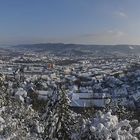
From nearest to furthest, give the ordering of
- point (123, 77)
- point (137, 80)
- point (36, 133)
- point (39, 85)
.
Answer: point (36, 133)
point (39, 85)
point (137, 80)
point (123, 77)

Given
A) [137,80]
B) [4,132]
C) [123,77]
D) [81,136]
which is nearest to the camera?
[81,136]

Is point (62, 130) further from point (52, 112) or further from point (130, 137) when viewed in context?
point (130, 137)

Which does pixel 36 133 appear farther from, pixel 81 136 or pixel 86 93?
pixel 86 93

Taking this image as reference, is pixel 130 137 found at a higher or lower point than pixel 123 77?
higher

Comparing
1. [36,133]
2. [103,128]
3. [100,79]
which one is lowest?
[100,79]

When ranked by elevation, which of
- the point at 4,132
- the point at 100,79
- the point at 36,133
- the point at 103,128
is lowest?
the point at 100,79

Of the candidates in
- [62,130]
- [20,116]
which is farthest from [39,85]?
[62,130]

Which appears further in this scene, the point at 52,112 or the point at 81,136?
the point at 52,112

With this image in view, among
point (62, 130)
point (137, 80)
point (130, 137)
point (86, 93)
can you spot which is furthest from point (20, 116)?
point (137, 80)

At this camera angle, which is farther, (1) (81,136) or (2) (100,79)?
(2) (100,79)
